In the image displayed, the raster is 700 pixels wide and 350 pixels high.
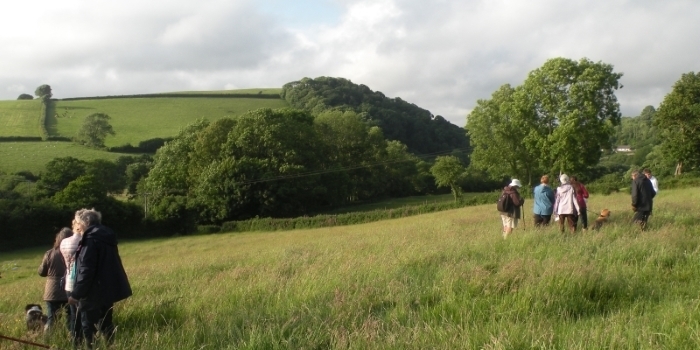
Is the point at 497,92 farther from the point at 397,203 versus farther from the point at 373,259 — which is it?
the point at 373,259

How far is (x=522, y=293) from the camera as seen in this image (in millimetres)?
6129

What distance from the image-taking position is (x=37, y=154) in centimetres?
7312

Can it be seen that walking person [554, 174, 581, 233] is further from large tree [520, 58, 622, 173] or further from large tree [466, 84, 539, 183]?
large tree [466, 84, 539, 183]

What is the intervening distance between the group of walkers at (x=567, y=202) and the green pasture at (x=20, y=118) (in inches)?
3333

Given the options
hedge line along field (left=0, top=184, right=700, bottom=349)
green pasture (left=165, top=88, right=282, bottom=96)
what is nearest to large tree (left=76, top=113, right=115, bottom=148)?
green pasture (left=165, top=88, right=282, bottom=96)

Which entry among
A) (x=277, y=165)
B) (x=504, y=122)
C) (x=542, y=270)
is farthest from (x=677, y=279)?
(x=277, y=165)

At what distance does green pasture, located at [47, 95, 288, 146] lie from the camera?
8873 cm

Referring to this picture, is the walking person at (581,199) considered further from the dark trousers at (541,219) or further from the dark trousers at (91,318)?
the dark trousers at (91,318)

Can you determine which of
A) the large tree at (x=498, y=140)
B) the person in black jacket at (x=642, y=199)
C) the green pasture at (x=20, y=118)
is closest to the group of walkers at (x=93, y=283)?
the person in black jacket at (x=642, y=199)

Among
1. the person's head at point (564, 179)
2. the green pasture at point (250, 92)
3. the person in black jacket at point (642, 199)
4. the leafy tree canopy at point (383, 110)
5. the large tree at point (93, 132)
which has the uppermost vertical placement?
the green pasture at point (250, 92)

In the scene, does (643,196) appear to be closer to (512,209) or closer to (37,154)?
(512,209)

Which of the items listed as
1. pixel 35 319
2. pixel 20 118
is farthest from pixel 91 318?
pixel 20 118

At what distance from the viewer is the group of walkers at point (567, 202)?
1303 cm

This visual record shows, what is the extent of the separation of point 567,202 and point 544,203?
5.29ft
